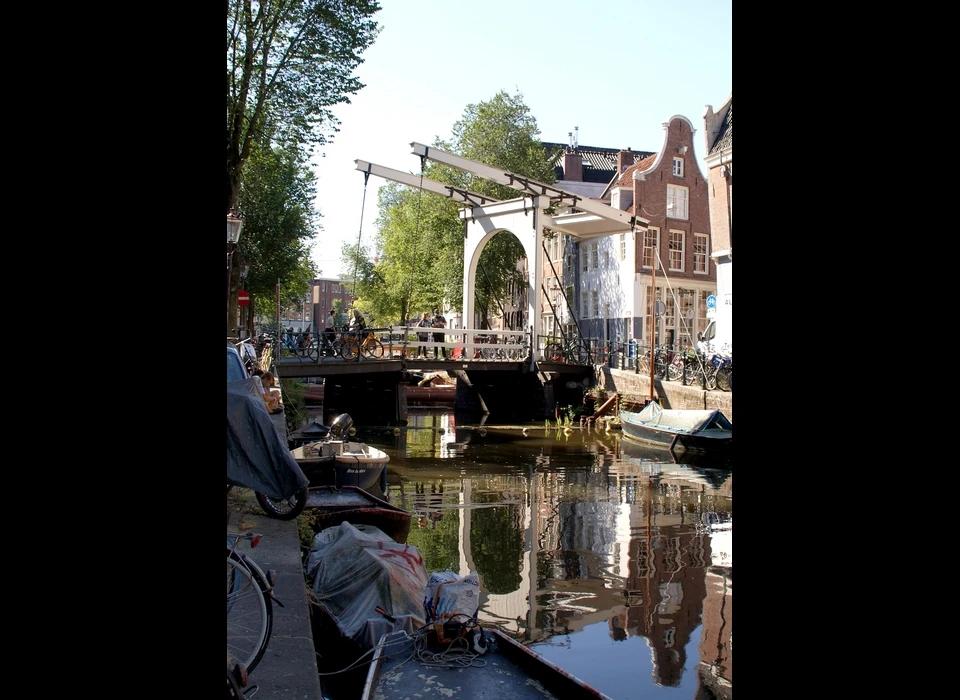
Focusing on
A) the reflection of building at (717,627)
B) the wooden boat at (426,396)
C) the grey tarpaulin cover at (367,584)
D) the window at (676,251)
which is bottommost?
the reflection of building at (717,627)

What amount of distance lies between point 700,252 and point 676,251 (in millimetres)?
1166

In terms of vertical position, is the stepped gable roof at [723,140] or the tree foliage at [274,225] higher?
the stepped gable roof at [723,140]

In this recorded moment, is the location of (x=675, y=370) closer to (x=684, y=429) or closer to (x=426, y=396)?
(x=684, y=429)

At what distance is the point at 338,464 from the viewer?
44.7ft

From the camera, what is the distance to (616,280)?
36.0 metres

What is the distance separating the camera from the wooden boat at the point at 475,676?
5957 mm

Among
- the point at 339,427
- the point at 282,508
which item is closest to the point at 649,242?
the point at 339,427

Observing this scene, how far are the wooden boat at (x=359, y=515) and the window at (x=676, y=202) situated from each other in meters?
26.6

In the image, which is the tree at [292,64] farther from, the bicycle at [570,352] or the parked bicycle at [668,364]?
the bicycle at [570,352]

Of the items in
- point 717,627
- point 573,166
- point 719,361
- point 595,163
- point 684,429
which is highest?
point 595,163

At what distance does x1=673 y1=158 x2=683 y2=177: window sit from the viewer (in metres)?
36.0

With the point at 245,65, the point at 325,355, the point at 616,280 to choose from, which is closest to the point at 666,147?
the point at 616,280

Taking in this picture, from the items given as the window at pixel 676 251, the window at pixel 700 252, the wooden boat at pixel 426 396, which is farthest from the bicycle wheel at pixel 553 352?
the window at pixel 700 252
